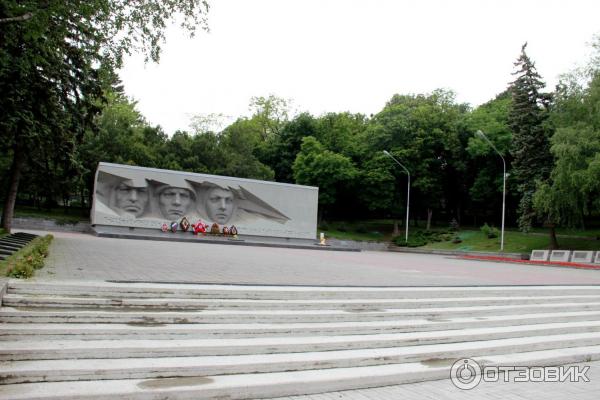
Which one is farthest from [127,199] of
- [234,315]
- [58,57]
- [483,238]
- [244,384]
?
[483,238]

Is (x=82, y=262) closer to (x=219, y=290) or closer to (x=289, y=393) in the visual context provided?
(x=219, y=290)

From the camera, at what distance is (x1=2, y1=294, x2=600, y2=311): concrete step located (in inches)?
224

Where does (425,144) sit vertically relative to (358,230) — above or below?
above

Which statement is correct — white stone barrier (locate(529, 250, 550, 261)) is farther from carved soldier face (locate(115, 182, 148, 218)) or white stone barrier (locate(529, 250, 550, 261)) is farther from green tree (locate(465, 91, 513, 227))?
carved soldier face (locate(115, 182, 148, 218))

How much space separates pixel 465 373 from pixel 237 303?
298 centimetres

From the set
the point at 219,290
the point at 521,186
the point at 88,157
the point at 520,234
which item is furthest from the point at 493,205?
the point at 219,290

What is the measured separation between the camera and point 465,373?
5559 millimetres

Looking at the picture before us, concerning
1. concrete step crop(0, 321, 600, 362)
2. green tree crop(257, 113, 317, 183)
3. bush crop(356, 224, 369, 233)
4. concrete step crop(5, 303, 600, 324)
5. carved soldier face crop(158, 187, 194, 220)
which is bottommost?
concrete step crop(0, 321, 600, 362)

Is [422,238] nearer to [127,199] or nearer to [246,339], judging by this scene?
[127,199]

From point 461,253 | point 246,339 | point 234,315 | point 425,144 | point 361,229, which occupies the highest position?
point 425,144

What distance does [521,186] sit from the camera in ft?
107

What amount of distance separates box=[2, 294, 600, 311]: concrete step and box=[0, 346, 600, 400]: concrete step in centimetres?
171

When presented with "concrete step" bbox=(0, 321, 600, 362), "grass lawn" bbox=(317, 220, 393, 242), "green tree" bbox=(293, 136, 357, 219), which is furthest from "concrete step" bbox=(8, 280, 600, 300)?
"green tree" bbox=(293, 136, 357, 219)

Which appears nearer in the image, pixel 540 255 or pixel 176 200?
pixel 540 255
